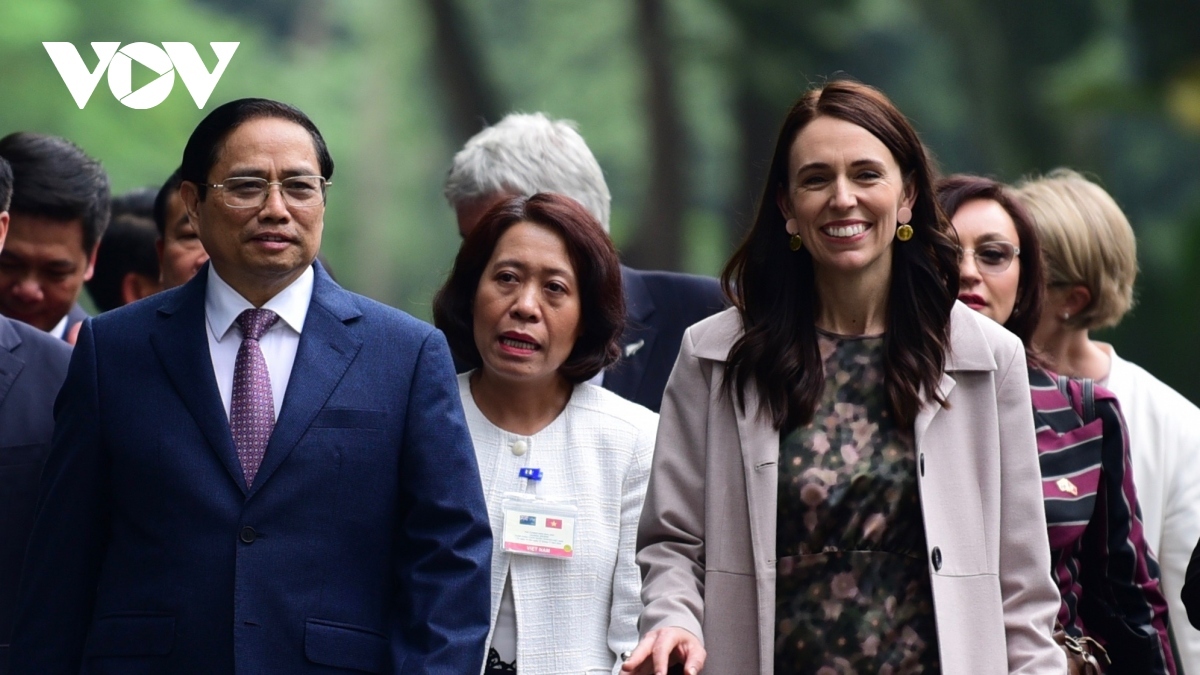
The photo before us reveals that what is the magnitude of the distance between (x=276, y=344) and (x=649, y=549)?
0.97 metres

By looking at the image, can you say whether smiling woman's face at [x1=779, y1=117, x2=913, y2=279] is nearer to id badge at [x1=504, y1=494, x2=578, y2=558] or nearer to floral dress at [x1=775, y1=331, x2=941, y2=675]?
floral dress at [x1=775, y1=331, x2=941, y2=675]

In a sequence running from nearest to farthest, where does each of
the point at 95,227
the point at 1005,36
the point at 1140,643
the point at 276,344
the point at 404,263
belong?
1. the point at 276,344
2. the point at 1140,643
3. the point at 95,227
4. the point at 404,263
5. the point at 1005,36

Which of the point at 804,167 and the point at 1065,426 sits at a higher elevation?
the point at 804,167

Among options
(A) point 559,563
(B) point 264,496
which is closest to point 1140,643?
(A) point 559,563

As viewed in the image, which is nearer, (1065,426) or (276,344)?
(276,344)

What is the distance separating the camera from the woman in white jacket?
13.8 feet

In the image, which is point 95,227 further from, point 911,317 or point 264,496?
point 911,317

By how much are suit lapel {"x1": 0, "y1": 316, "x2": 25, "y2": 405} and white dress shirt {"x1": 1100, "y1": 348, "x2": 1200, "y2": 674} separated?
10.6 ft

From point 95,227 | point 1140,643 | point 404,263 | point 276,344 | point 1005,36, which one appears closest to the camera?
point 276,344

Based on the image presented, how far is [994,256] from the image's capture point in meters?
4.80

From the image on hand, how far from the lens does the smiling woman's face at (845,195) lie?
364 centimetres

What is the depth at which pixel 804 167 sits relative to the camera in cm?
370

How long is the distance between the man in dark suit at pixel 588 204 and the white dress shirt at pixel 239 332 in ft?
4.93

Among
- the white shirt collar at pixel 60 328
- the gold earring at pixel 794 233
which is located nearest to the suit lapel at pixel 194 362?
the gold earring at pixel 794 233
